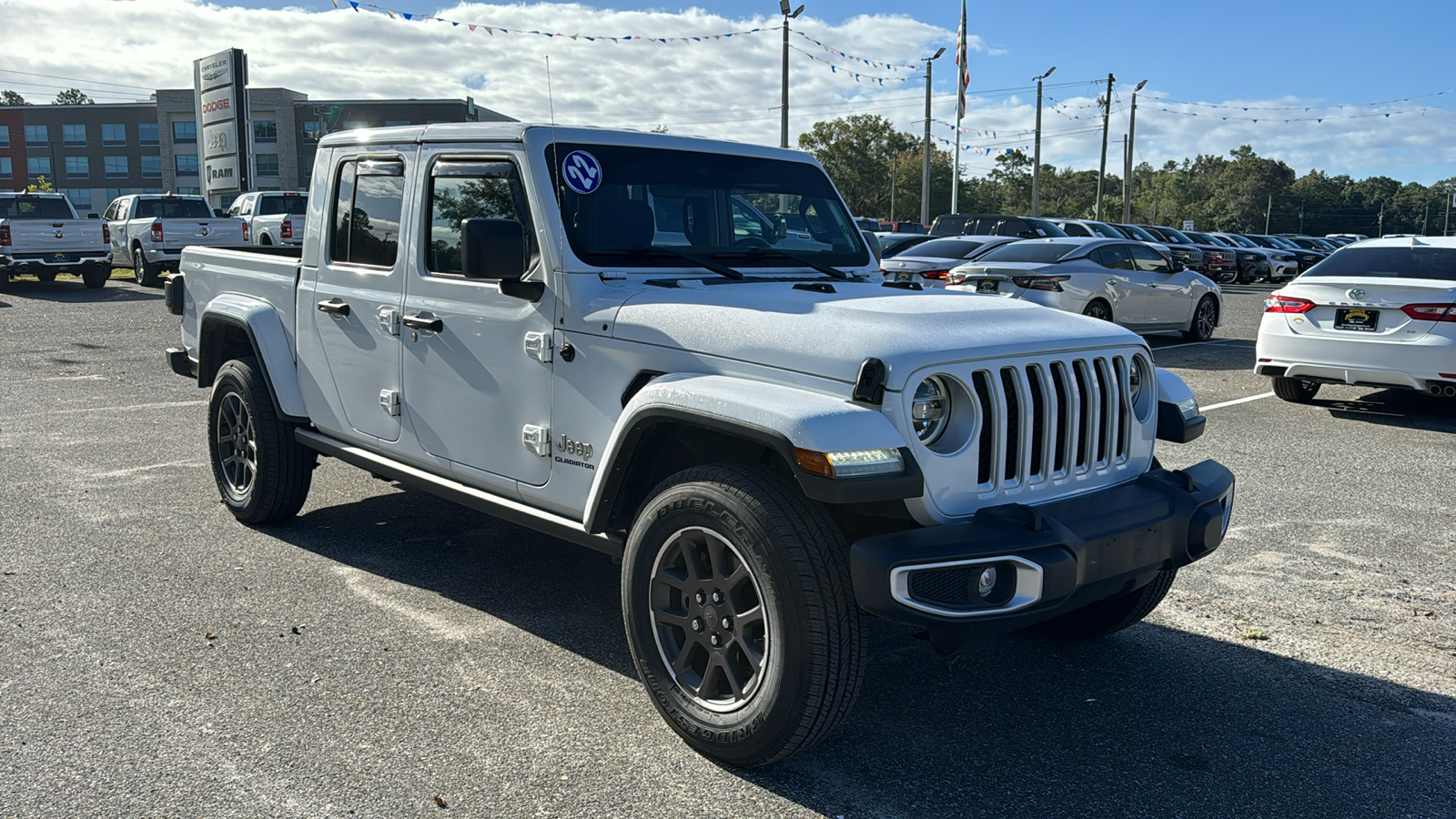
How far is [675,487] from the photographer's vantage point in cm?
350

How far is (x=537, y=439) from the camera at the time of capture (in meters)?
4.18

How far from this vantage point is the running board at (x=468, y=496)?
399cm

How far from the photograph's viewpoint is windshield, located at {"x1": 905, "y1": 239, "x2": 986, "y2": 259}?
1614cm

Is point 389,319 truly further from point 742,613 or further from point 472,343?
point 742,613

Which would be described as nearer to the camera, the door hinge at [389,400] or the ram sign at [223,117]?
the door hinge at [389,400]

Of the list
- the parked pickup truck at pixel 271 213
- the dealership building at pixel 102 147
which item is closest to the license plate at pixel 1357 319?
the parked pickup truck at pixel 271 213

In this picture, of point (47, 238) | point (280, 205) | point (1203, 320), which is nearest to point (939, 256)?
point (1203, 320)

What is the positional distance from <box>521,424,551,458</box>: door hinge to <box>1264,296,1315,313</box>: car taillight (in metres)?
8.10

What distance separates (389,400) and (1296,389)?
30.0 ft

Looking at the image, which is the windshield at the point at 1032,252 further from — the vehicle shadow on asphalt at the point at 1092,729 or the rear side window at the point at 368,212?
the rear side window at the point at 368,212

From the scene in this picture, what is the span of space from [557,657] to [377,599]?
1.07 m

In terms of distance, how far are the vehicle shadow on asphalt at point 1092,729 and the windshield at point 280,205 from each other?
884 inches

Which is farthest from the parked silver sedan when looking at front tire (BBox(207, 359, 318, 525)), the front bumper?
the front bumper

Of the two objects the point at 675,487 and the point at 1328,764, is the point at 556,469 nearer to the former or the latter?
the point at 675,487
